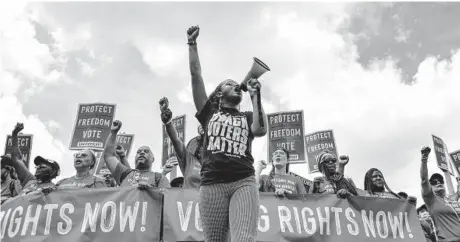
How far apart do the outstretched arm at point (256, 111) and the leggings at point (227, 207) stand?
0.33 m

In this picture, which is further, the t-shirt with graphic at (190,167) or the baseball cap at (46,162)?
the baseball cap at (46,162)

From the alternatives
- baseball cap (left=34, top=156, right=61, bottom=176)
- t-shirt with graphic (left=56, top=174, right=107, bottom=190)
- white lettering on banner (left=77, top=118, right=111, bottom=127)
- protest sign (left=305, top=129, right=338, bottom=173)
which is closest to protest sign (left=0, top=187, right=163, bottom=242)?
t-shirt with graphic (left=56, top=174, right=107, bottom=190)

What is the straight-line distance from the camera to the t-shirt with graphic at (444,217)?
623 centimetres

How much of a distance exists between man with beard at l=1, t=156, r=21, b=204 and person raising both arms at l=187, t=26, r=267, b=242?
4778 millimetres

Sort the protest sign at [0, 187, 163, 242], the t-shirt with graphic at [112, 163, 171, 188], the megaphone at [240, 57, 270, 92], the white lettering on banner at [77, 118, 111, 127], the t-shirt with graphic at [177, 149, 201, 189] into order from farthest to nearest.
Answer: the white lettering on banner at [77, 118, 111, 127] < the t-shirt with graphic at [112, 163, 171, 188] < the t-shirt with graphic at [177, 149, 201, 189] < the protest sign at [0, 187, 163, 242] < the megaphone at [240, 57, 270, 92]

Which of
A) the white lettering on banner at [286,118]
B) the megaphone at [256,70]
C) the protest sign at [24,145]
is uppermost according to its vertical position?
the white lettering on banner at [286,118]

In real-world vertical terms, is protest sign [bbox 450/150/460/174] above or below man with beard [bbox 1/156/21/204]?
above

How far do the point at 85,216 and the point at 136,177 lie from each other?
0.93 meters

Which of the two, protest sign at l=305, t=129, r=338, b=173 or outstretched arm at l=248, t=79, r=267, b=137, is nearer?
outstretched arm at l=248, t=79, r=267, b=137

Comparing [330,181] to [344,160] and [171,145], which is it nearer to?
[344,160]

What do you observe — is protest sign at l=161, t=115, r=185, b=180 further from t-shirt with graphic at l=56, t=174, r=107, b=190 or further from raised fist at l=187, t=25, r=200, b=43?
raised fist at l=187, t=25, r=200, b=43

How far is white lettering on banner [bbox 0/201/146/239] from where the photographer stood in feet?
18.0

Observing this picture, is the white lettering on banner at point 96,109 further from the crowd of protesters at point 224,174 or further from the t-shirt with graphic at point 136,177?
the t-shirt with graphic at point 136,177

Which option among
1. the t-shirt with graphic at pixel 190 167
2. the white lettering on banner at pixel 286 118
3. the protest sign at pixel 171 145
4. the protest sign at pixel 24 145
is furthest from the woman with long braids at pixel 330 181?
the protest sign at pixel 24 145
